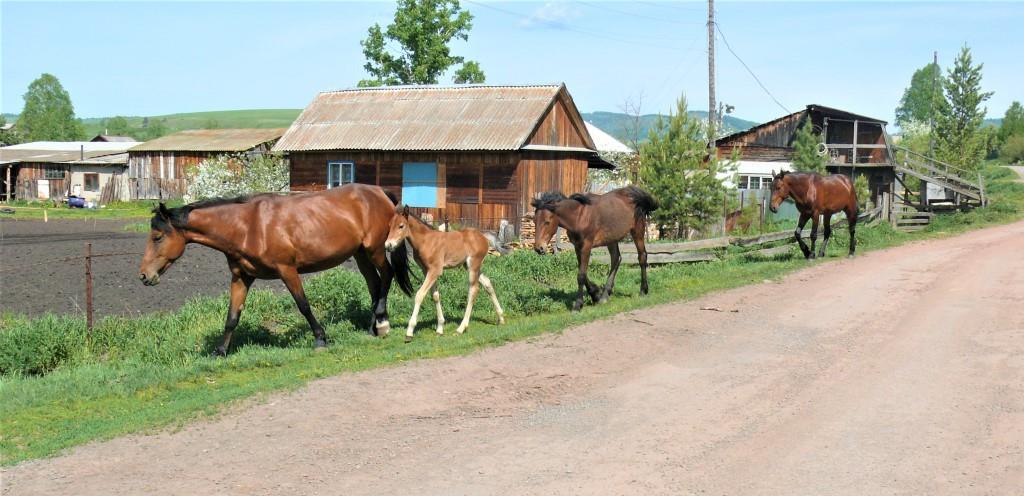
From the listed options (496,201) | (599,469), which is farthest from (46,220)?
(599,469)

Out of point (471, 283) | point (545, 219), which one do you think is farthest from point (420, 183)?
point (471, 283)

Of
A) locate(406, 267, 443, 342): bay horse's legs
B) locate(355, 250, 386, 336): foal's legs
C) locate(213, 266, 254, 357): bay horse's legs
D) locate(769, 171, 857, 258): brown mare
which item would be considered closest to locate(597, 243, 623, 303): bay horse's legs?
locate(406, 267, 443, 342): bay horse's legs

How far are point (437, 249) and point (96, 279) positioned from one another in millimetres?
9835

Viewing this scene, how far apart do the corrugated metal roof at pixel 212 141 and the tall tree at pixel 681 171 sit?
34200 mm

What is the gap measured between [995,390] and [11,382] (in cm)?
1070

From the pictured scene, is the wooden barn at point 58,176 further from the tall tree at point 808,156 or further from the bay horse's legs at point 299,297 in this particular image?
the bay horse's legs at point 299,297

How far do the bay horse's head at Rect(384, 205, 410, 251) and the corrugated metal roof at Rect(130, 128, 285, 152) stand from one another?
43.0 meters

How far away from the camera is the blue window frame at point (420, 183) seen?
32.9 m

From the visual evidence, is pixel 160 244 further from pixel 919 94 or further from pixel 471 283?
pixel 919 94

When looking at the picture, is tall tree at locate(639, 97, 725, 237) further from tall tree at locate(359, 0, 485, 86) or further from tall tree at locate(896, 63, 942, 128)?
tall tree at locate(896, 63, 942, 128)

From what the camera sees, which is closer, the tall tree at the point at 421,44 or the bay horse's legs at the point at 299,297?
the bay horse's legs at the point at 299,297

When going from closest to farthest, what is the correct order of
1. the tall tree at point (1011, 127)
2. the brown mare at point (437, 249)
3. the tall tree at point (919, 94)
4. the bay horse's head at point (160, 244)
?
the bay horse's head at point (160, 244) → the brown mare at point (437, 249) → the tall tree at point (1011, 127) → the tall tree at point (919, 94)

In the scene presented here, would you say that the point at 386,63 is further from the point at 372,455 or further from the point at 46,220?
the point at 372,455

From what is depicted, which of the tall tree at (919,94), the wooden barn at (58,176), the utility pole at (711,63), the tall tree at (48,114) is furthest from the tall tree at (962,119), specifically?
the tall tree at (48,114)
